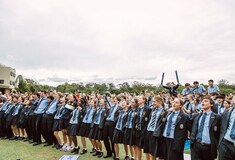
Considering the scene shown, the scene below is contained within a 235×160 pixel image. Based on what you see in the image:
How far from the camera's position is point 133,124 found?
5.42 meters

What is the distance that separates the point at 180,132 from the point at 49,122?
560 centimetres

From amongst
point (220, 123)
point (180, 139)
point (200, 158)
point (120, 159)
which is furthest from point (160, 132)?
point (120, 159)

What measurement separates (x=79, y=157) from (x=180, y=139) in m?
3.81

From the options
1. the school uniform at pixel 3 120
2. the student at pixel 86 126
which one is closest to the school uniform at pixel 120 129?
the student at pixel 86 126

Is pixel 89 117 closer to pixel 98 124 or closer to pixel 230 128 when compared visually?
pixel 98 124

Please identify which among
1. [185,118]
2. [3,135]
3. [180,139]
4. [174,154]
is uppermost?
[185,118]

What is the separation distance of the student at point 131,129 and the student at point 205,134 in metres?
1.91

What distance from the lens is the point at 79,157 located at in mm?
6301

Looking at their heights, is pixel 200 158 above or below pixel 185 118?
below

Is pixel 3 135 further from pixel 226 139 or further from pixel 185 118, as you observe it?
pixel 226 139

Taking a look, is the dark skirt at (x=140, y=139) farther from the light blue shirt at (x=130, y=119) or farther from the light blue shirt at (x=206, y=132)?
the light blue shirt at (x=206, y=132)

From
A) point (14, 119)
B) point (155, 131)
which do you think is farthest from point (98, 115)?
point (14, 119)

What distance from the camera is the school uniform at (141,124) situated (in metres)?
5.11

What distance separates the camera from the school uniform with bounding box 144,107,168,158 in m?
4.49
